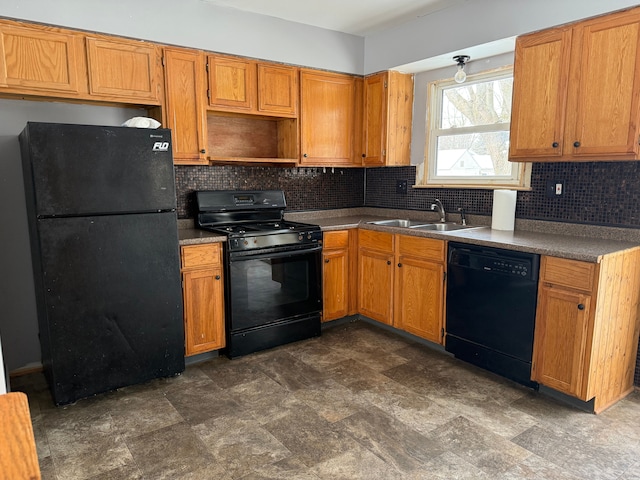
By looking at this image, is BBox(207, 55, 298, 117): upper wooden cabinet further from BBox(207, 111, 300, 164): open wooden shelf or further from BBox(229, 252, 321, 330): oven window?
BBox(229, 252, 321, 330): oven window

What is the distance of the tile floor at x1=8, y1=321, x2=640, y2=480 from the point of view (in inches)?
77.1

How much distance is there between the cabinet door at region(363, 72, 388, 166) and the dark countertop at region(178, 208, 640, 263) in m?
0.61

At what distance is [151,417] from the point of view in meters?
2.38

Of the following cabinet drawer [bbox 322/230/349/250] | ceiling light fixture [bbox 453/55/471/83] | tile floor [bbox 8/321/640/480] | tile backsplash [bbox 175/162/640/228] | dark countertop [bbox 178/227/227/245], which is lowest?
tile floor [bbox 8/321/640/480]

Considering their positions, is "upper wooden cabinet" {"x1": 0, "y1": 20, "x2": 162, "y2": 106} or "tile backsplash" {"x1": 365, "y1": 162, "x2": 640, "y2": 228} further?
"tile backsplash" {"x1": 365, "y1": 162, "x2": 640, "y2": 228}

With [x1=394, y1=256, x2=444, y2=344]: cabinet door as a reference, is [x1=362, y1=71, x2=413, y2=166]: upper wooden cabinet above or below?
above

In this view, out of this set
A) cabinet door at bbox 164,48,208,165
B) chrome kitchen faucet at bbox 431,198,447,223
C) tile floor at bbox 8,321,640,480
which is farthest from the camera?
chrome kitchen faucet at bbox 431,198,447,223

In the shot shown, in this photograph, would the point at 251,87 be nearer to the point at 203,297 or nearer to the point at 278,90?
the point at 278,90

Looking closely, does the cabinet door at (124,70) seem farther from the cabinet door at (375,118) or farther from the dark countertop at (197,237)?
the cabinet door at (375,118)

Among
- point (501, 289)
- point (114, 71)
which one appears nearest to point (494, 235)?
point (501, 289)

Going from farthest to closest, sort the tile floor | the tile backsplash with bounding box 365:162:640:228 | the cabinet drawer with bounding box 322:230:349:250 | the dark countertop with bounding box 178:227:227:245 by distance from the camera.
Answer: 1. the cabinet drawer with bounding box 322:230:349:250
2. the dark countertop with bounding box 178:227:227:245
3. the tile backsplash with bounding box 365:162:640:228
4. the tile floor

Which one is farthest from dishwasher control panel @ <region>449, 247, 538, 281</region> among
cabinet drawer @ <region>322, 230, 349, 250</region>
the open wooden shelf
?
the open wooden shelf

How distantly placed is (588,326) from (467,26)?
2.18m

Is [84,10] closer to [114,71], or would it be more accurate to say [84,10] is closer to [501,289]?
[114,71]
